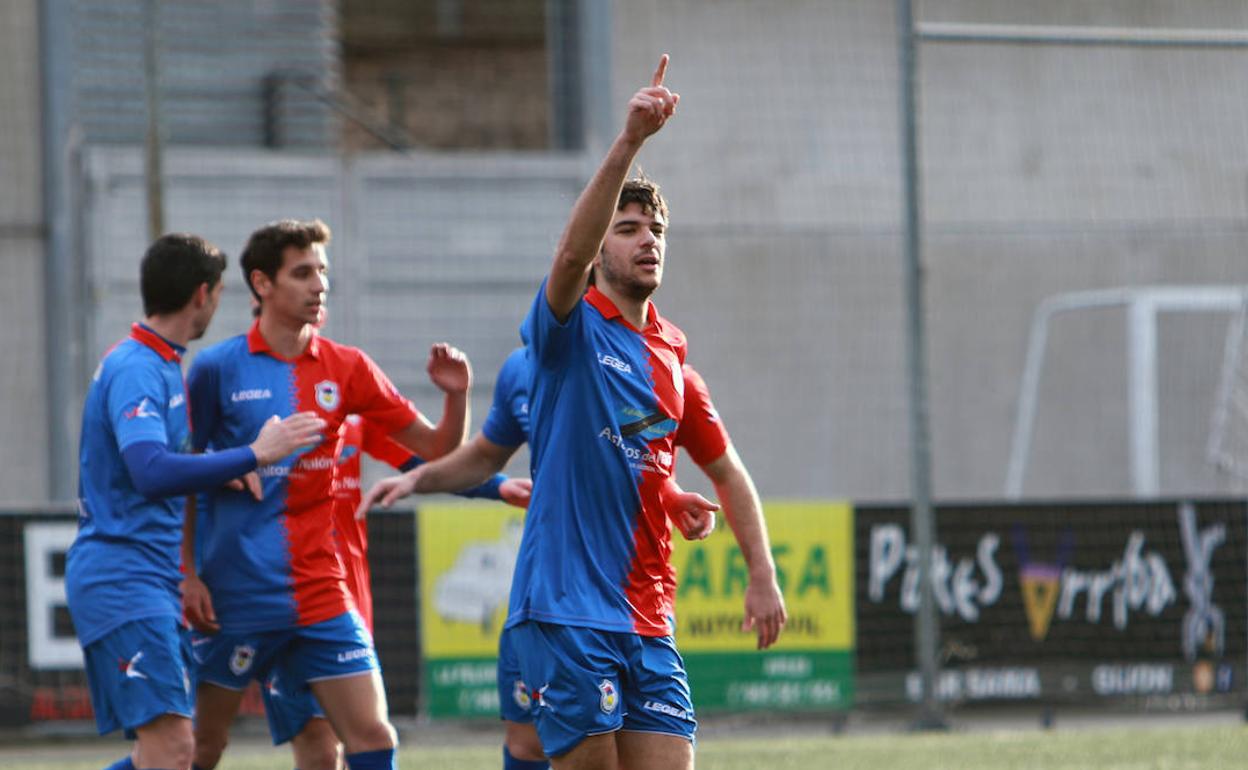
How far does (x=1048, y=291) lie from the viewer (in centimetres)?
1803

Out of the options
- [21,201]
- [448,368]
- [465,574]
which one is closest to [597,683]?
[448,368]

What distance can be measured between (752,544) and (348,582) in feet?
6.09

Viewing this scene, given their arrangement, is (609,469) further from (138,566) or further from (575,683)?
(138,566)

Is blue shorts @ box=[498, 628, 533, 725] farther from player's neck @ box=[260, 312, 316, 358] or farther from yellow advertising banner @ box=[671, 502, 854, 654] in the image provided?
yellow advertising banner @ box=[671, 502, 854, 654]

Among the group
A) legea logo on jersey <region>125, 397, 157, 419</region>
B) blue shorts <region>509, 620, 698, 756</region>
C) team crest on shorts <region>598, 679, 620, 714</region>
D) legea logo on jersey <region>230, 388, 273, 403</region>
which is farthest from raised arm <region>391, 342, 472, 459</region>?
team crest on shorts <region>598, 679, 620, 714</region>

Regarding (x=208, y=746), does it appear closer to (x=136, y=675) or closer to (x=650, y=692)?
(x=136, y=675)

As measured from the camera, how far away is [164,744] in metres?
5.76

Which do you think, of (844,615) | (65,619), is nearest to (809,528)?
(844,615)

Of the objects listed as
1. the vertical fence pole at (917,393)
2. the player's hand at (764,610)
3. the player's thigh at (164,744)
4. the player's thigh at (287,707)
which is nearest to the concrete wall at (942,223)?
the vertical fence pole at (917,393)

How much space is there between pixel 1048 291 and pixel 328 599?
12.9m

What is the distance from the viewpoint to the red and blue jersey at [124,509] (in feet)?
19.0

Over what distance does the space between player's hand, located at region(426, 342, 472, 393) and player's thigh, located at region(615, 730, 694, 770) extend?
63.3 inches

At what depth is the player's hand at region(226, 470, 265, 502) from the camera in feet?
20.2

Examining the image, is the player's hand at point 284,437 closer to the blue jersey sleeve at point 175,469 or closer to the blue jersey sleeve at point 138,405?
the blue jersey sleeve at point 175,469
